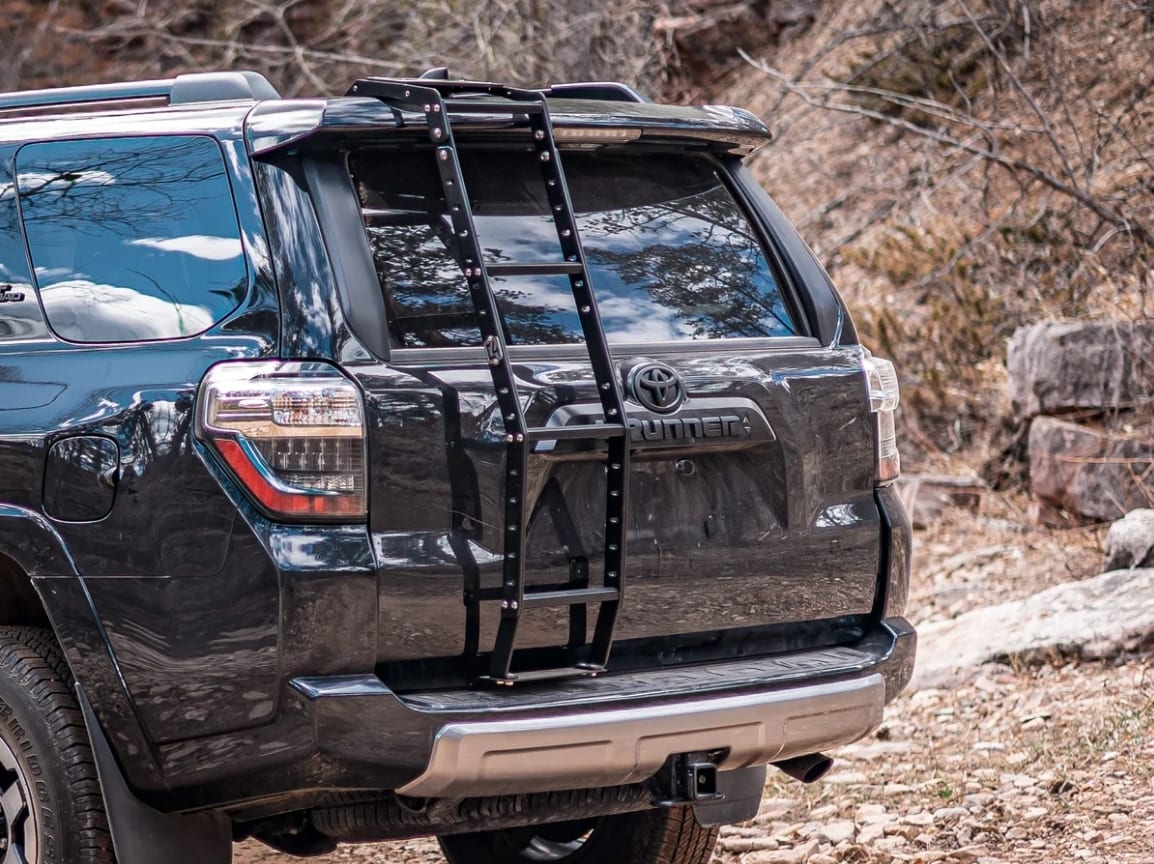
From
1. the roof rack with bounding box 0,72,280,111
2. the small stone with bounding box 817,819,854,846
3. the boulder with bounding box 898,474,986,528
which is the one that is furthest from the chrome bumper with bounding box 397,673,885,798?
the boulder with bounding box 898,474,986,528

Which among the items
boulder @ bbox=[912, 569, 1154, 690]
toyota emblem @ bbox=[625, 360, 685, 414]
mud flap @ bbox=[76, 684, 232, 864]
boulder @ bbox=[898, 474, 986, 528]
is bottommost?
boulder @ bbox=[898, 474, 986, 528]

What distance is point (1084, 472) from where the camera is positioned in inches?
339

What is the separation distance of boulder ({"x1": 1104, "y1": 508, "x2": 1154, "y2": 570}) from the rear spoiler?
395 cm

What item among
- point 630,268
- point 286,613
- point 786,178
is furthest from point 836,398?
point 786,178

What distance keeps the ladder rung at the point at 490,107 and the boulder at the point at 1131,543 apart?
474 centimetres

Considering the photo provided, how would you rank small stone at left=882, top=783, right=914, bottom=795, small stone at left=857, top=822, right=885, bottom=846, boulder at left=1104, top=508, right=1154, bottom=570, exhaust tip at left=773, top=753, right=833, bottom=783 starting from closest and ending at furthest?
1. exhaust tip at left=773, top=753, right=833, bottom=783
2. small stone at left=857, top=822, right=885, bottom=846
3. small stone at left=882, top=783, right=914, bottom=795
4. boulder at left=1104, top=508, right=1154, bottom=570

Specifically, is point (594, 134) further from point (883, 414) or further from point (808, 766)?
point (808, 766)

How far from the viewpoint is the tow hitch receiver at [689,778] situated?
3.39 meters

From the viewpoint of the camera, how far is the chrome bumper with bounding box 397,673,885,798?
3088 millimetres

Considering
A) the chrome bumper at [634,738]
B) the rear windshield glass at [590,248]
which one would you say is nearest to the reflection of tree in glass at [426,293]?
the rear windshield glass at [590,248]

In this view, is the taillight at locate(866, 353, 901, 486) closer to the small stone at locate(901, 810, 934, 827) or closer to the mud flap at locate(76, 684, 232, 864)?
the small stone at locate(901, 810, 934, 827)

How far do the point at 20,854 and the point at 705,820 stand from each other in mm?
1552

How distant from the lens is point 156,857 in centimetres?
328

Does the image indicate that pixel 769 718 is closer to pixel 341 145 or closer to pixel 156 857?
pixel 156 857
